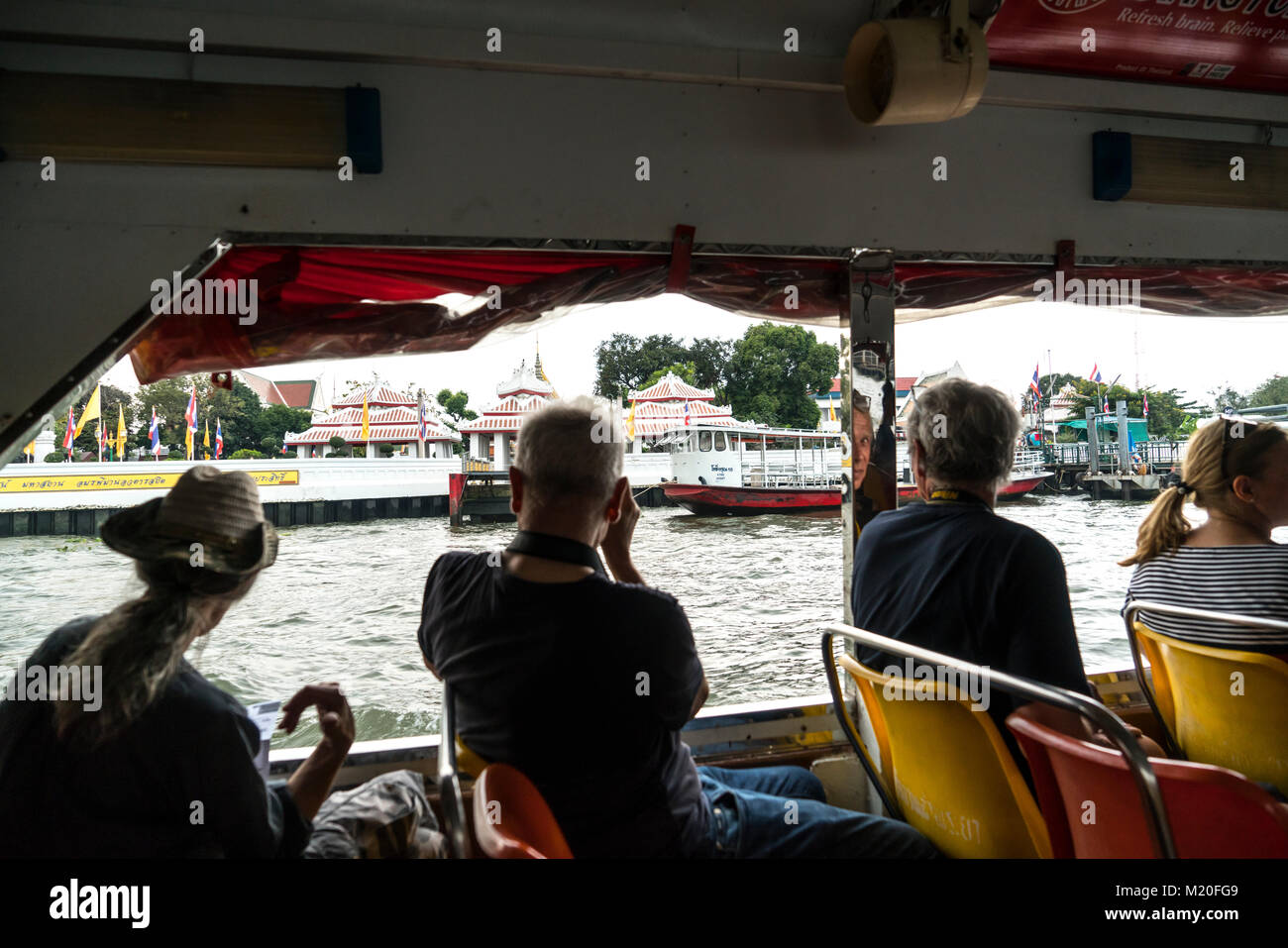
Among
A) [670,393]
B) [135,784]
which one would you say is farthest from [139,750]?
[670,393]

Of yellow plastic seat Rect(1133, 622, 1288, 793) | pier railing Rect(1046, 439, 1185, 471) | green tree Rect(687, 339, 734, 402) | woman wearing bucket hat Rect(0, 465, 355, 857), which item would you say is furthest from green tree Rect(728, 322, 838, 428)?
woman wearing bucket hat Rect(0, 465, 355, 857)

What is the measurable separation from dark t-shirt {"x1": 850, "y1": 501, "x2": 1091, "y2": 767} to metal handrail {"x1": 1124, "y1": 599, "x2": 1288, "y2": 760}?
A: 0.62m

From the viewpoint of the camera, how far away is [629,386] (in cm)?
723

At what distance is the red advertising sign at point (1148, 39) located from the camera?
178 cm

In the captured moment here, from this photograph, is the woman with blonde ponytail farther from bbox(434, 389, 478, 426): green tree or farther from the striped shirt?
bbox(434, 389, 478, 426): green tree

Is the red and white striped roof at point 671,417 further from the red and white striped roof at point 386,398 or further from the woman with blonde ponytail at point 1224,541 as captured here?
the woman with blonde ponytail at point 1224,541

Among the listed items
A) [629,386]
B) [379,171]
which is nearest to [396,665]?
[629,386]

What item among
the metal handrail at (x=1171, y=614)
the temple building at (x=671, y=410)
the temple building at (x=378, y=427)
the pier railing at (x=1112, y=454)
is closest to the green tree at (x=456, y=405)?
the temple building at (x=378, y=427)

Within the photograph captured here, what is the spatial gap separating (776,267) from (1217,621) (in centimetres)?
128

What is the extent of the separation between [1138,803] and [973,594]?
345 mm

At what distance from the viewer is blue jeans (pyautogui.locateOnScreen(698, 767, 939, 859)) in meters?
1.13

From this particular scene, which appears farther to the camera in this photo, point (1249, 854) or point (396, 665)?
point (396, 665)

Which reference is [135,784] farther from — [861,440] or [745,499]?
[745,499]

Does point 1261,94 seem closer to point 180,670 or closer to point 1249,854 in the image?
point 1249,854
